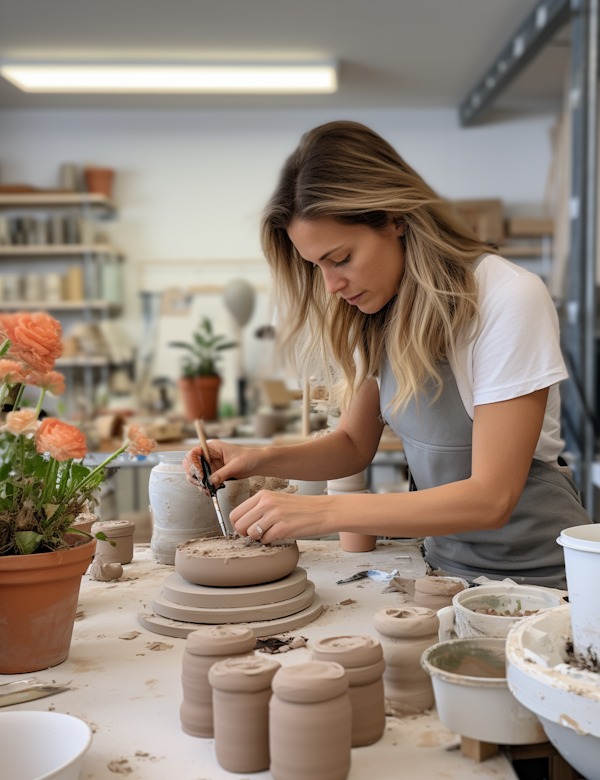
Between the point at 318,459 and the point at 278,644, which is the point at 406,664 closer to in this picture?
the point at 278,644

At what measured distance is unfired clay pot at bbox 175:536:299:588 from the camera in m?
1.07

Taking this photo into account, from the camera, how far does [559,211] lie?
4688 mm

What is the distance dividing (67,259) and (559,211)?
360 centimetres

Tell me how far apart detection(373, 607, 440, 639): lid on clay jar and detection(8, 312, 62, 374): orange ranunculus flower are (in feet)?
1.78

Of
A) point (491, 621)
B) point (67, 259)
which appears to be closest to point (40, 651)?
point (491, 621)

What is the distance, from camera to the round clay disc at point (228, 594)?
106 cm

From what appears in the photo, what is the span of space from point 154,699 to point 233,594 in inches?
8.6

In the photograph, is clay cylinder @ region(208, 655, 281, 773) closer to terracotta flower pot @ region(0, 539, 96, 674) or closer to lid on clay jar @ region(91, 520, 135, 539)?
terracotta flower pot @ region(0, 539, 96, 674)

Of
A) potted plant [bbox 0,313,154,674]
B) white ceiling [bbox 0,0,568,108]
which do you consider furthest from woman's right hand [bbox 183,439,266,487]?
white ceiling [bbox 0,0,568,108]

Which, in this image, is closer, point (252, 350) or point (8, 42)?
point (8, 42)

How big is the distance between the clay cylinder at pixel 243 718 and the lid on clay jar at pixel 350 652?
63mm

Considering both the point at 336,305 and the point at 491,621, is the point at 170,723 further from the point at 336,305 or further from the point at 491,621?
the point at 336,305

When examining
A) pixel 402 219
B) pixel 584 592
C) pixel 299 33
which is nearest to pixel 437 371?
pixel 402 219

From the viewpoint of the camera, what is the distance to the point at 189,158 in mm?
5520
